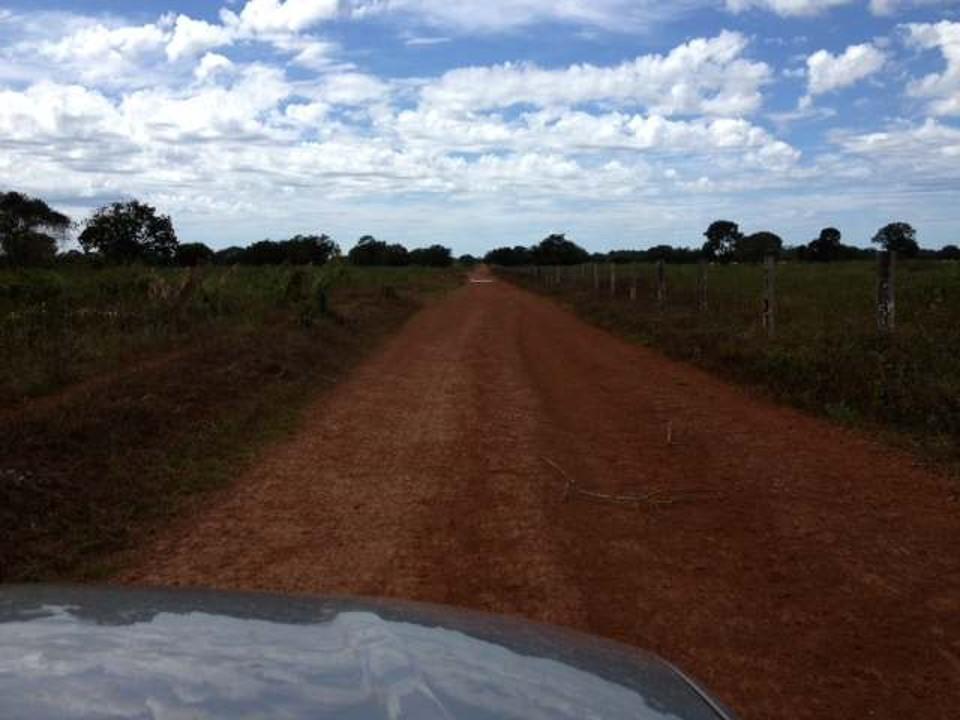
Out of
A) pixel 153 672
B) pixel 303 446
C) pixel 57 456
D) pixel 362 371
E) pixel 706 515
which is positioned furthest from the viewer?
pixel 362 371

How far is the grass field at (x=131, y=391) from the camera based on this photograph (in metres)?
6.45

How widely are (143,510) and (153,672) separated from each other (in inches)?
212

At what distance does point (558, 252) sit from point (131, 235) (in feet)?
215

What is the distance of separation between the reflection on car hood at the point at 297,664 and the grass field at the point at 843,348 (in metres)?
7.31

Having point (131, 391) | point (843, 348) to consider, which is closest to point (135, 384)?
point (131, 391)

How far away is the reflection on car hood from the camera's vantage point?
Result: 1700mm

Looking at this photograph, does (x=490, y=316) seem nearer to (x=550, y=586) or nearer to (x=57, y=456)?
(x=57, y=456)

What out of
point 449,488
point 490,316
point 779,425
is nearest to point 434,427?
point 449,488

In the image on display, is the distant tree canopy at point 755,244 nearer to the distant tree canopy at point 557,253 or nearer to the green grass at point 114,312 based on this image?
the distant tree canopy at point 557,253

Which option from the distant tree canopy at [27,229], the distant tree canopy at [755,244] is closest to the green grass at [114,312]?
the distant tree canopy at [27,229]

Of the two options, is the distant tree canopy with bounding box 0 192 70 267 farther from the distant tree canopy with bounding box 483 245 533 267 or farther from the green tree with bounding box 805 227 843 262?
the distant tree canopy with bounding box 483 245 533 267

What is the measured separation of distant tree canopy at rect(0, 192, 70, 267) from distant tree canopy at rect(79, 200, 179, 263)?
1.12 m

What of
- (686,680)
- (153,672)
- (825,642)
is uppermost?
(153,672)

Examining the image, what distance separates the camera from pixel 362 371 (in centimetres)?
1469
